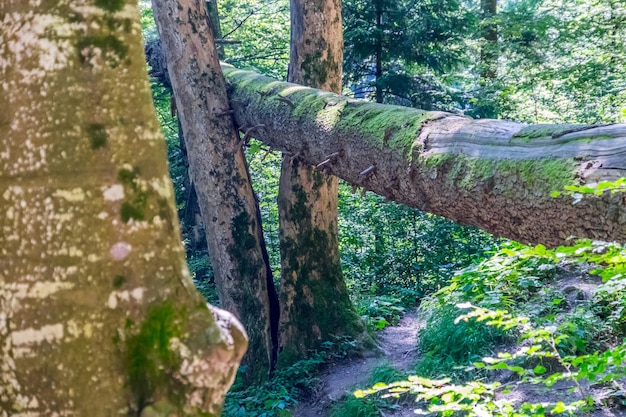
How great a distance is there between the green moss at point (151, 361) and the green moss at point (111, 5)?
75 centimetres

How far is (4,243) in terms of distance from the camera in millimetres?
1372

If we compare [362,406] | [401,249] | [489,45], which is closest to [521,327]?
[362,406]

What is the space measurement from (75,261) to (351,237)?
10.4 m

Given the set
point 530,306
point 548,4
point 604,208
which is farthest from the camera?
point 548,4

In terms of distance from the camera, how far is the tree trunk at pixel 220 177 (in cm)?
682

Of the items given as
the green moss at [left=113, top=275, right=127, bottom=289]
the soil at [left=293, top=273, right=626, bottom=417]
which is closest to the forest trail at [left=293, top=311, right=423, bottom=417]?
the soil at [left=293, top=273, right=626, bottom=417]

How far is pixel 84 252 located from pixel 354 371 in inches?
229

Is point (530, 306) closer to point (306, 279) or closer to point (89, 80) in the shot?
point (306, 279)

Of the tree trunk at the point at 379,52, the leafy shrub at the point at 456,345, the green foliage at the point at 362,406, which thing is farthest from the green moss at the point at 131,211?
the tree trunk at the point at 379,52

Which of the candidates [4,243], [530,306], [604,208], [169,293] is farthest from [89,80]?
[530,306]

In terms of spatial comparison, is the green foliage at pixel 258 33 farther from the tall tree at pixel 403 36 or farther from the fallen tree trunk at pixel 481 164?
the fallen tree trunk at pixel 481 164

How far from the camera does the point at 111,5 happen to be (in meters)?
1.48

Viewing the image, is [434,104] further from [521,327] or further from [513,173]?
[513,173]

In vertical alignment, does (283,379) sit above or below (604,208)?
below
